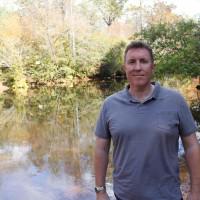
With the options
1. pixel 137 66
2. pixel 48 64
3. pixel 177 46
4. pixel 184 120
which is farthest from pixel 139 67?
pixel 48 64

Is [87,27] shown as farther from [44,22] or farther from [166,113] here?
[166,113]

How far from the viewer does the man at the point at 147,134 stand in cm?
216

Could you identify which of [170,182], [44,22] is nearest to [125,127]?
[170,182]

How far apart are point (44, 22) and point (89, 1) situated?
15348 mm

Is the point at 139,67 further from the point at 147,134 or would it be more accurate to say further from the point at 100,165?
the point at 100,165

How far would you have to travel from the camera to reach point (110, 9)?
4588cm

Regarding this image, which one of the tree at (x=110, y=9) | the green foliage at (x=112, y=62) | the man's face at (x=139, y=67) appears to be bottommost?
the green foliage at (x=112, y=62)

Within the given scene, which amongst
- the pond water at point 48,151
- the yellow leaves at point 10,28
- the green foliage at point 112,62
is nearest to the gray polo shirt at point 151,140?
the pond water at point 48,151

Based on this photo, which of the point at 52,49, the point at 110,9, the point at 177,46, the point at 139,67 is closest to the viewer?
the point at 139,67

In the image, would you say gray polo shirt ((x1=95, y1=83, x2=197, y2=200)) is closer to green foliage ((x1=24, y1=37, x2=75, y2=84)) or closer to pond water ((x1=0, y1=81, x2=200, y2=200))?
pond water ((x1=0, y1=81, x2=200, y2=200))

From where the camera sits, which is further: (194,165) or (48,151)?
(48,151)

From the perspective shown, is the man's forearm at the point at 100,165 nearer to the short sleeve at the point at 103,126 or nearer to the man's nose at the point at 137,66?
the short sleeve at the point at 103,126

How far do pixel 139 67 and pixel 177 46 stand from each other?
10676 millimetres

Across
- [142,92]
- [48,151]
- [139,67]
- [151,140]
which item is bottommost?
[48,151]
